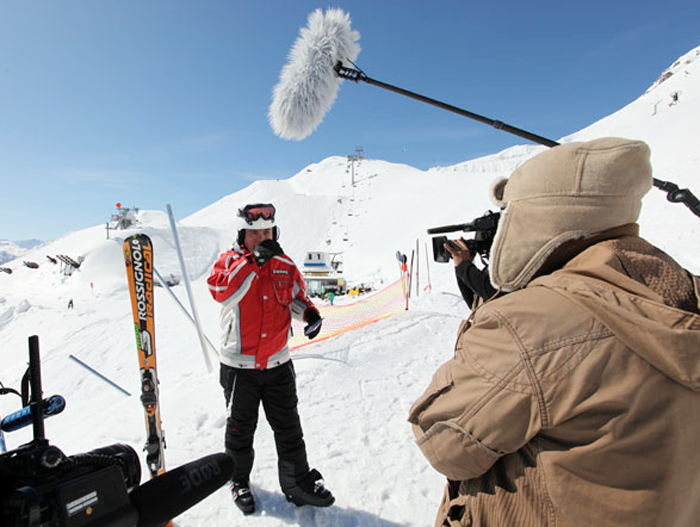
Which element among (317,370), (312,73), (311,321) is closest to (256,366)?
(311,321)

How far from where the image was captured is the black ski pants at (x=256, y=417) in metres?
2.65

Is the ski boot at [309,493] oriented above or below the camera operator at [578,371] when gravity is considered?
below

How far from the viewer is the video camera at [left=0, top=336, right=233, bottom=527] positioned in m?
0.67

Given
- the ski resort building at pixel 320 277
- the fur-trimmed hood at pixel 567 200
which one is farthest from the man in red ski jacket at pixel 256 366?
the ski resort building at pixel 320 277

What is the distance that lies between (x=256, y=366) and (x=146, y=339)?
40.2 inches

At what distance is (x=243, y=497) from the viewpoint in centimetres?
260

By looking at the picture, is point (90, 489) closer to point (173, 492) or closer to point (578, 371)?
point (173, 492)

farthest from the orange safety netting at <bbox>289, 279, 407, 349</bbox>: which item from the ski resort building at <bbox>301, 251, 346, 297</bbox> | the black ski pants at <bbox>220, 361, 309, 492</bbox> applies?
the ski resort building at <bbox>301, 251, 346, 297</bbox>

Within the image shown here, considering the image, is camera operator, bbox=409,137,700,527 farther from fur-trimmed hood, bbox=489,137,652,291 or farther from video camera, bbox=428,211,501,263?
video camera, bbox=428,211,501,263

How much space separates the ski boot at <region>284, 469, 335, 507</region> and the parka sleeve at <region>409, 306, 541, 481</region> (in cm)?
185

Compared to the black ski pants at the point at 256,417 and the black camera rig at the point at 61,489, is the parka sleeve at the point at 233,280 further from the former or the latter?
the black camera rig at the point at 61,489

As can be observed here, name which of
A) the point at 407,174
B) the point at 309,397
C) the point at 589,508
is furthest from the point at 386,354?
the point at 407,174

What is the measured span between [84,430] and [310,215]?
48.7 metres

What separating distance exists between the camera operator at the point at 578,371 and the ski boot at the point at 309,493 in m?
1.79
